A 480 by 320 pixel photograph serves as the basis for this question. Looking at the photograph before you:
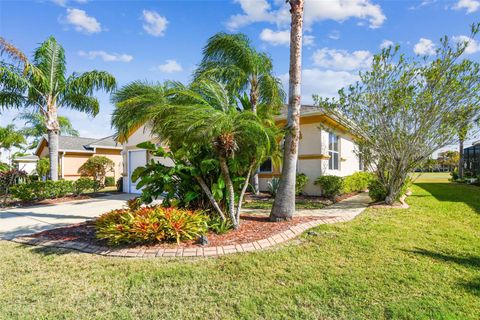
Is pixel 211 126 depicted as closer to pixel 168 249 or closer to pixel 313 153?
pixel 168 249

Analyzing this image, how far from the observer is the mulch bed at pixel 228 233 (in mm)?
5090

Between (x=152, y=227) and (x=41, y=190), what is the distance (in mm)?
10099

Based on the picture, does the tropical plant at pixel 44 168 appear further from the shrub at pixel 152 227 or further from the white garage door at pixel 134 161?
the shrub at pixel 152 227

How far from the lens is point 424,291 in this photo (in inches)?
133

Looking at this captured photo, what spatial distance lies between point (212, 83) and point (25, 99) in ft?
35.7

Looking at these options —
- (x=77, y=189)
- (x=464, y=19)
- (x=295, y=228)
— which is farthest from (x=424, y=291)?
(x=77, y=189)

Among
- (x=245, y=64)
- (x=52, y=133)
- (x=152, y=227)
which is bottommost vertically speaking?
(x=152, y=227)

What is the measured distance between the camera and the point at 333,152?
1362 centimetres

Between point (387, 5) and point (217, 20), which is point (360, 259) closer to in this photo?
point (387, 5)

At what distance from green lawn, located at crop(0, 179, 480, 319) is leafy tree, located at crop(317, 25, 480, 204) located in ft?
14.0

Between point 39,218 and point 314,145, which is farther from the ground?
point 314,145

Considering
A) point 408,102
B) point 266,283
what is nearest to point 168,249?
point 266,283

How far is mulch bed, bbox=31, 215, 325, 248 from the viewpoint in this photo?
509 cm

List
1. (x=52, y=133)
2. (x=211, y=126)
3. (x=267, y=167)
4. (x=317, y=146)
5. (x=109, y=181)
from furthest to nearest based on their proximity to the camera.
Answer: (x=109, y=181), (x=267, y=167), (x=52, y=133), (x=317, y=146), (x=211, y=126)
